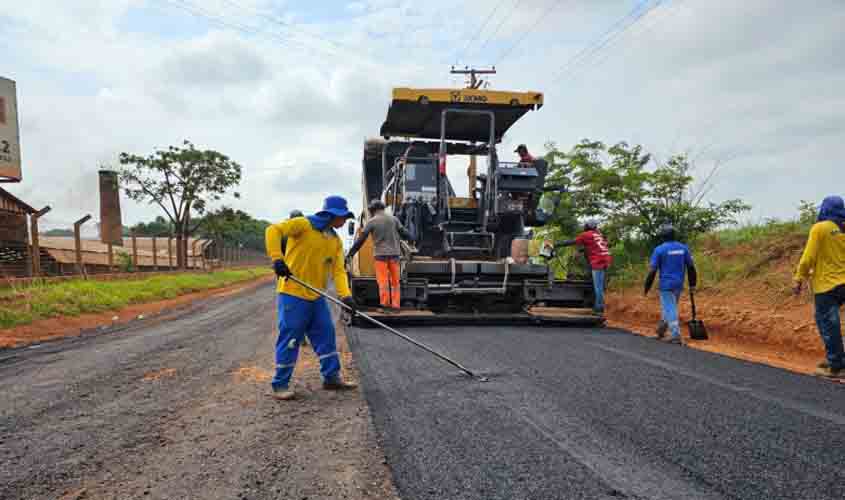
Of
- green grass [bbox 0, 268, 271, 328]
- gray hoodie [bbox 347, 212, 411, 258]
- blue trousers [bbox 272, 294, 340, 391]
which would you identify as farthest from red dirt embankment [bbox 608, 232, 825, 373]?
green grass [bbox 0, 268, 271, 328]

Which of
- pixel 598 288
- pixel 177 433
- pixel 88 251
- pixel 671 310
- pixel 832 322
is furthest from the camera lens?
pixel 88 251

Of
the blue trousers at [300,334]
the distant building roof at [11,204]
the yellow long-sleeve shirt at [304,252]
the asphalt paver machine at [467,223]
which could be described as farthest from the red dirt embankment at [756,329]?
the distant building roof at [11,204]

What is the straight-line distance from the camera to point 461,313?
8.43 metres

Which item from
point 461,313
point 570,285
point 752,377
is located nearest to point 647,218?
point 570,285

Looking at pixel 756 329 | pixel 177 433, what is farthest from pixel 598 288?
pixel 177 433

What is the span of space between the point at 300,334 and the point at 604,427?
7.62 ft

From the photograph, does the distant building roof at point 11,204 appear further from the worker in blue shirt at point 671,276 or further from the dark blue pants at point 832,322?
the dark blue pants at point 832,322

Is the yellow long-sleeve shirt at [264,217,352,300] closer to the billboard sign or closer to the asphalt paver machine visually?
the asphalt paver machine

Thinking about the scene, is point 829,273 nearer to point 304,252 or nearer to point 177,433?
point 304,252

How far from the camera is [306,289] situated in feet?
14.3

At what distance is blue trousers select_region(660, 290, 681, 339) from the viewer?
274 inches

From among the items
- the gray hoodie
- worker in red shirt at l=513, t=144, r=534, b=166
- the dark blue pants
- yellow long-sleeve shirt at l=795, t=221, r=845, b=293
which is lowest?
the dark blue pants

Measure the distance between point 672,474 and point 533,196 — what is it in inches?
239

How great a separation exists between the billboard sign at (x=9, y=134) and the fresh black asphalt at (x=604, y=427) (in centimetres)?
1526
